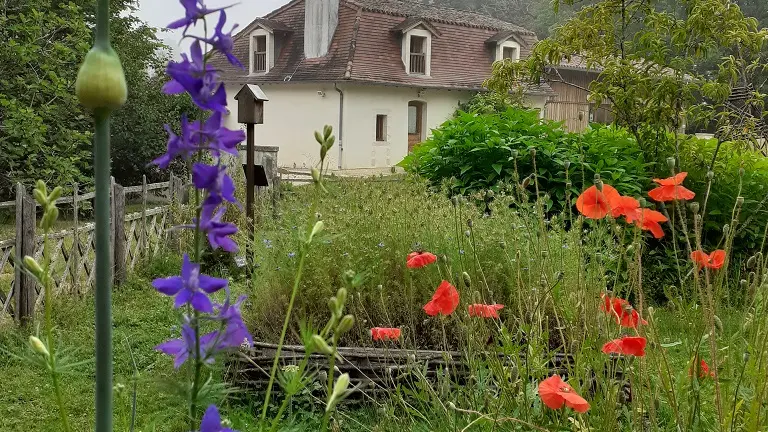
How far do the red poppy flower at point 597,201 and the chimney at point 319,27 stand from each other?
22.2 metres

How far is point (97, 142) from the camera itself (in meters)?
0.51

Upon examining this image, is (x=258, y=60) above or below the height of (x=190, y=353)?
above

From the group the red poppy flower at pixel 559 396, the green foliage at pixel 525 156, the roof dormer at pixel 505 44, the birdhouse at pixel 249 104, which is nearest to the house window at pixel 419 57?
the roof dormer at pixel 505 44

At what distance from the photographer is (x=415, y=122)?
81.8ft

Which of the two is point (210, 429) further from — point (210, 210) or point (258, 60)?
point (258, 60)

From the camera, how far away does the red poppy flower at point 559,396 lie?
1622 mm

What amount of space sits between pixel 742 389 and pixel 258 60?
81.4 feet

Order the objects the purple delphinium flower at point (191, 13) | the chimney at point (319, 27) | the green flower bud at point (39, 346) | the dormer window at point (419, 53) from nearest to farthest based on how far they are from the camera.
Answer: the purple delphinium flower at point (191, 13), the green flower bud at point (39, 346), the chimney at point (319, 27), the dormer window at point (419, 53)

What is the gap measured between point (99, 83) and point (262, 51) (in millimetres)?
25918

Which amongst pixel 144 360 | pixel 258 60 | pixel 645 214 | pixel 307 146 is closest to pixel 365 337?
pixel 144 360

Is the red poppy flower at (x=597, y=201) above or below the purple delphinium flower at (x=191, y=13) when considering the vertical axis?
below

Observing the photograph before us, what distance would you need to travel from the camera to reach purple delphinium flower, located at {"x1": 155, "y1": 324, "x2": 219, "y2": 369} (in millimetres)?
695

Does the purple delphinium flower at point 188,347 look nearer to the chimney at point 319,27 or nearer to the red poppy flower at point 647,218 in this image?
the red poppy flower at point 647,218

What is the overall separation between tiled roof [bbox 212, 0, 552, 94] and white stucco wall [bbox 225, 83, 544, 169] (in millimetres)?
459
